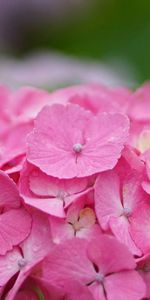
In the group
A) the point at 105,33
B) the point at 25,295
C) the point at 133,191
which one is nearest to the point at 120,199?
the point at 133,191

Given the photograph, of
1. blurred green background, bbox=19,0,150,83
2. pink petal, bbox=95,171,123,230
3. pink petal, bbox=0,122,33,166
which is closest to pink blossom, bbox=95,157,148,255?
pink petal, bbox=95,171,123,230

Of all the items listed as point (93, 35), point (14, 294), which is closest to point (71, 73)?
point (93, 35)

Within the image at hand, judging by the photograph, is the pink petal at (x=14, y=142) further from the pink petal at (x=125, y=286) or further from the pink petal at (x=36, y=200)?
the pink petal at (x=125, y=286)

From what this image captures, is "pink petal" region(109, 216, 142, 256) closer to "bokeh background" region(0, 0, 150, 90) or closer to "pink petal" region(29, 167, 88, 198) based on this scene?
"pink petal" region(29, 167, 88, 198)

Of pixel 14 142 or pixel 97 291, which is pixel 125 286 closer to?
pixel 97 291

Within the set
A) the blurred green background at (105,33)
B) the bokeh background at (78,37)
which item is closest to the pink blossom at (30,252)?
the bokeh background at (78,37)

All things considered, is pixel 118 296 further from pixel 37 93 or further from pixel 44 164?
pixel 37 93
